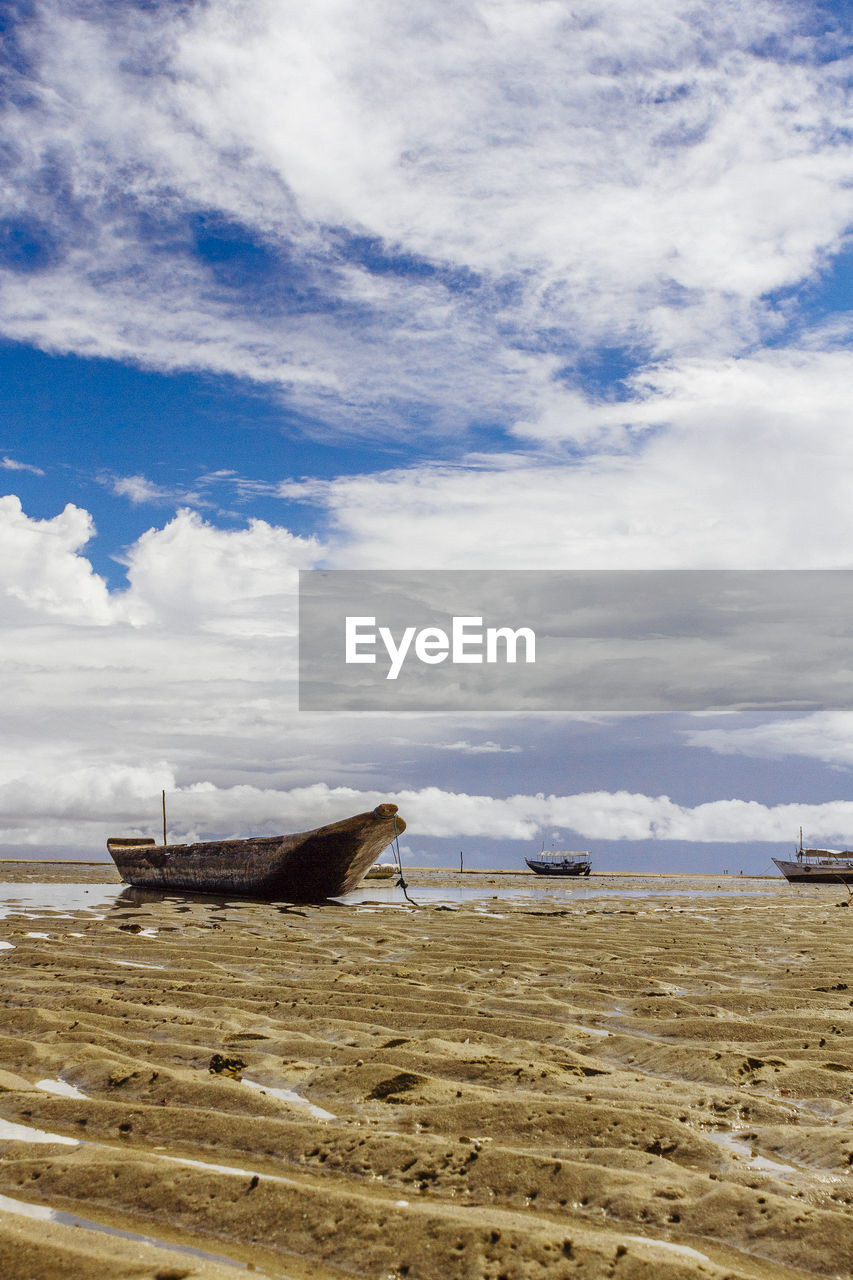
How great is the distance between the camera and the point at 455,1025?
7070 millimetres

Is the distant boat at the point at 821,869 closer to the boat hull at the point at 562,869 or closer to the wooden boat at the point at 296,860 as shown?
the boat hull at the point at 562,869

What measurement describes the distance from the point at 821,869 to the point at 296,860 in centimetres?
5496

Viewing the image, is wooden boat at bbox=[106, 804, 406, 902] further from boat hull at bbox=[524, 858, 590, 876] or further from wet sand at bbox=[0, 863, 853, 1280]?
boat hull at bbox=[524, 858, 590, 876]

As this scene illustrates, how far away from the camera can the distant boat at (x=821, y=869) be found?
6375cm

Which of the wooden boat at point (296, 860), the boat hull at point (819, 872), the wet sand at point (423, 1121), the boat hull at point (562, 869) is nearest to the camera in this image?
the wet sand at point (423, 1121)

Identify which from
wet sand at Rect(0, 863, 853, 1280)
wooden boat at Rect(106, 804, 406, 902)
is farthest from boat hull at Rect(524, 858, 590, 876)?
wet sand at Rect(0, 863, 853, 1280)

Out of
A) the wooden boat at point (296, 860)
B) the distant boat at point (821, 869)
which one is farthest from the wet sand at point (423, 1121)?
the distant boat at point (821, 869)

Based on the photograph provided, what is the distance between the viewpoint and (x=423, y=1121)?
479 centimetres

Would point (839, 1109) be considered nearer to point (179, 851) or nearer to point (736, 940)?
point (736, 940)

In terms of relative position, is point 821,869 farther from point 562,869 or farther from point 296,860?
point 296,860

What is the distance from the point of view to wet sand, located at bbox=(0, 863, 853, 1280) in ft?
11.4

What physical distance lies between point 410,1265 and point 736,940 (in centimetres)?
1150

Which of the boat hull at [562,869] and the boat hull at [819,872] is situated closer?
the boat hull at [819,872]

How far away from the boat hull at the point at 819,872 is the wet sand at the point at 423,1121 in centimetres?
5959
